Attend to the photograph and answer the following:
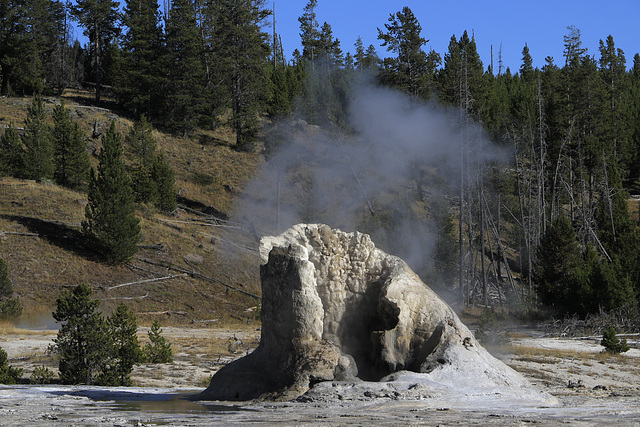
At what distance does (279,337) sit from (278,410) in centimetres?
170

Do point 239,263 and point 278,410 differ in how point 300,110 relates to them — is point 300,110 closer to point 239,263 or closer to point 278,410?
point 239,263

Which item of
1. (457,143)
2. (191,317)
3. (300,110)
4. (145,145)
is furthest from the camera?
(300,110)

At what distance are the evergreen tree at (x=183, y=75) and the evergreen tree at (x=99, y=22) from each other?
841 cm

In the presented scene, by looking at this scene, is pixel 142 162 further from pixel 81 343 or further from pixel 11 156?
pixel 81 343

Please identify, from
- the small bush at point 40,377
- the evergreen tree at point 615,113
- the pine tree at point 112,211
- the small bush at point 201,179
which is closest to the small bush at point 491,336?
the small bush at point 40,377

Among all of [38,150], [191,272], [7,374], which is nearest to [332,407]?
[7,374]

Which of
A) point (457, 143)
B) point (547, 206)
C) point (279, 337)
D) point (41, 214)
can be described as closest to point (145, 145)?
point (41, 214)

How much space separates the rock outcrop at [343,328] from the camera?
8.88 metres

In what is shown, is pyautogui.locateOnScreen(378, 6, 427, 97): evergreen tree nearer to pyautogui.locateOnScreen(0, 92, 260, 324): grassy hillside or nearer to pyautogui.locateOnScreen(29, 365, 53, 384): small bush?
pyautogui.locateOnScreen(0, 92, 260, 324): grassy hillside

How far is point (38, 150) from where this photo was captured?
1475 inches

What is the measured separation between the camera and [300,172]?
145ft

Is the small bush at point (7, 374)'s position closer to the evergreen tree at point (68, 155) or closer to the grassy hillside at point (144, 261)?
the grassy hillside at point (144, 261)

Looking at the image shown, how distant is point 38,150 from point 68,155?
2.01 metres

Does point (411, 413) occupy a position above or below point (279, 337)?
below
